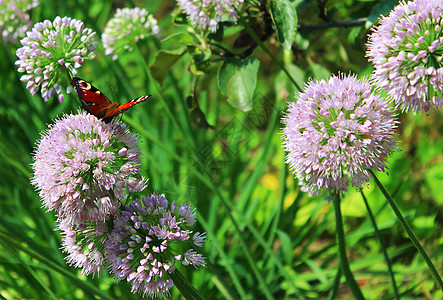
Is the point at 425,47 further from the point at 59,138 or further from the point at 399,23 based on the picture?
the point at 59,138

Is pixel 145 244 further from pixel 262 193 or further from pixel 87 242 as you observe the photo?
pixel 262 193

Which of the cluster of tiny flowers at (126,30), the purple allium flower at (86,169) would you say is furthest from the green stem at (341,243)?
the cluster of tiny flowers at (126,30)

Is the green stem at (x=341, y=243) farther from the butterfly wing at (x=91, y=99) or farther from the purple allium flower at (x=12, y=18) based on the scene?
the purple allium flower at (x=12, y=18)

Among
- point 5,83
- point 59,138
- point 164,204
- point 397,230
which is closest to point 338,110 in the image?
point 164,204

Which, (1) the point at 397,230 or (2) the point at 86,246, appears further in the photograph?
(1) the point at 397,230

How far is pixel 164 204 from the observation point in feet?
2.60

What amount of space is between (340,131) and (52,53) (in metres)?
0.52

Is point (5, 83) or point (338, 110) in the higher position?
point (5, 83)

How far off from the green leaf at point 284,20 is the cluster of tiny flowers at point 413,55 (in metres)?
0.33

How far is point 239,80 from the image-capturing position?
3.93 feet

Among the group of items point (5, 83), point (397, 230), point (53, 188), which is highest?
point (5, 83)

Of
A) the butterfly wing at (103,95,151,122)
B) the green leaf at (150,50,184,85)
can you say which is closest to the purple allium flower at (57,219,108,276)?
the butterfly wing at (103,95,151,122)

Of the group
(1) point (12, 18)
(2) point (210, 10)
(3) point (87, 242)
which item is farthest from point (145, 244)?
(1) point (12, 18)

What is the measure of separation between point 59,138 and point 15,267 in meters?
0.96
